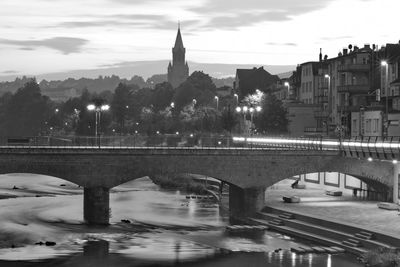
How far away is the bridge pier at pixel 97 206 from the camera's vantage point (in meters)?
74.9

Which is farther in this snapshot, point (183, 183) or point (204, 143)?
point (183, 183)

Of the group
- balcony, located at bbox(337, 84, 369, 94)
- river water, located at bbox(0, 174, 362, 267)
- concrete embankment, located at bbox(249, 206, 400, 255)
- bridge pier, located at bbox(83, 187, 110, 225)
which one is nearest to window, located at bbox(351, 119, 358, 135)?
balcony, located at bbox(337, 84, 369, 94)

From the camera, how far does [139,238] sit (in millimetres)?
69062

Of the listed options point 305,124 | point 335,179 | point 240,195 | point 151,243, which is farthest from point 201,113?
point 151,243

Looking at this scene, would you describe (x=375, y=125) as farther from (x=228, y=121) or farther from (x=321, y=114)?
(x=228, y=121)

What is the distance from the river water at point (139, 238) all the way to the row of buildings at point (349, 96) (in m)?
23.6

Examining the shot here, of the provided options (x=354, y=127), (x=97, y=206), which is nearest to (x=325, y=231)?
(x=97, y=206)

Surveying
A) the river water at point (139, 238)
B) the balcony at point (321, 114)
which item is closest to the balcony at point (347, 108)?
the balcony at point (321, 114)

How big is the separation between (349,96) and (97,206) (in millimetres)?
61017

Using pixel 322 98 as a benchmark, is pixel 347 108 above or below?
below

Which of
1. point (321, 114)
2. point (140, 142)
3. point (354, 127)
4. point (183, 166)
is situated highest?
point (321, 114)

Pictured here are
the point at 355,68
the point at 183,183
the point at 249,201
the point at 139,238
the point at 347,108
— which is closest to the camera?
the point at 139,238

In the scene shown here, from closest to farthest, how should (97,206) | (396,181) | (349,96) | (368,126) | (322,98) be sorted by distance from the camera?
(97,206) → (396,181) → (368,126) → (349,96) → (322,98)

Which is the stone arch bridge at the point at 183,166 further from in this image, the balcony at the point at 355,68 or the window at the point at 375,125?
the balcony at the point at 355,68
